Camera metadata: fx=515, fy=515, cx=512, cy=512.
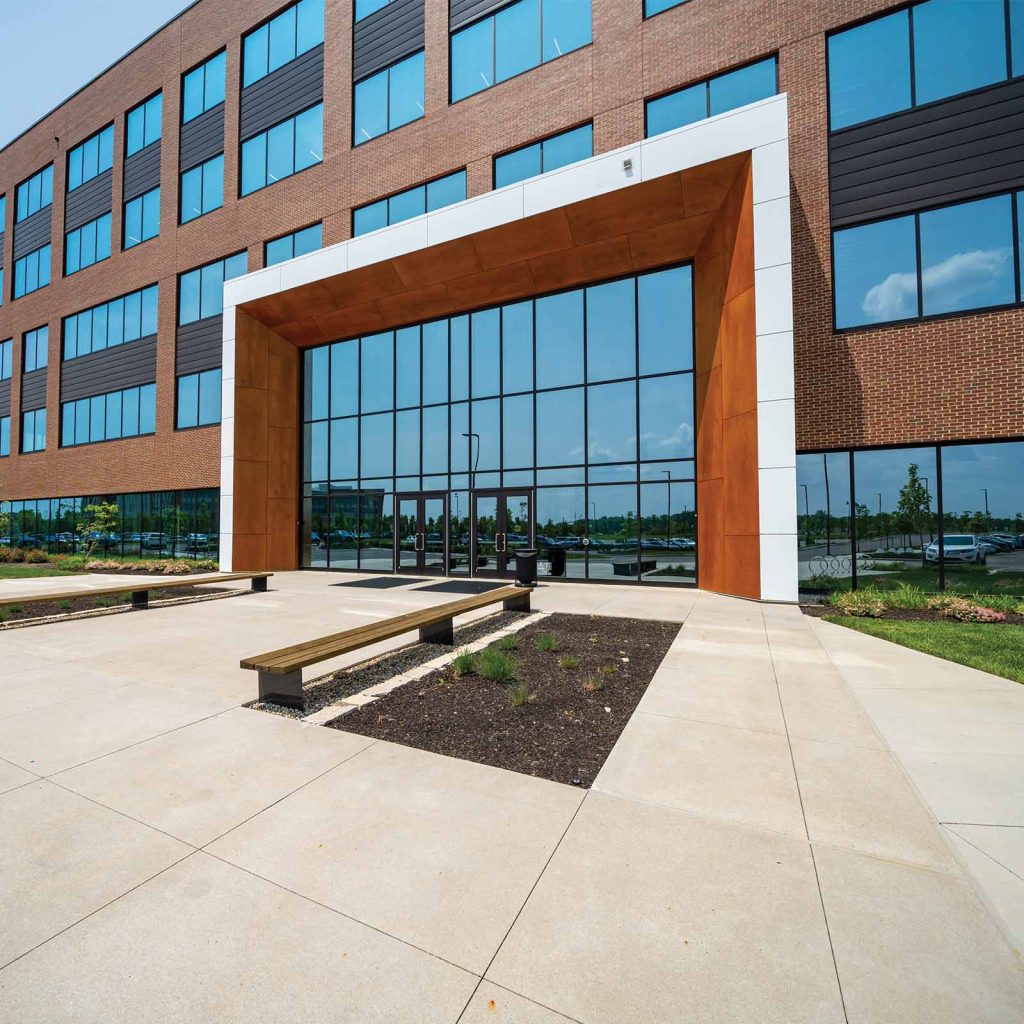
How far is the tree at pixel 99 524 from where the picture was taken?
2403 centimetres

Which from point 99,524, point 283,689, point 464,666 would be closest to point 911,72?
point 464,666

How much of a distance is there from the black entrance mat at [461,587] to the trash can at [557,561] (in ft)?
5.95

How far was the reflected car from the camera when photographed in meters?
11.2

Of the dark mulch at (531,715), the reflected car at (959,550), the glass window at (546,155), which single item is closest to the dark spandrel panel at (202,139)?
the glass window at (546,155)

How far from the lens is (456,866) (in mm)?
2709

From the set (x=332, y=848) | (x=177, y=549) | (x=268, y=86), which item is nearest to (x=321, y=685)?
(x=332, y=848)

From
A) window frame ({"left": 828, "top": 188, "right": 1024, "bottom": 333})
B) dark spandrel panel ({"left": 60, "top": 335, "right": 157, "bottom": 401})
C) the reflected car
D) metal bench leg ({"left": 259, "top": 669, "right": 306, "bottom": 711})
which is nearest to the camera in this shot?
metal bench leg ({"left": 259, "top": 669, "right": 306, "bottom": 711})

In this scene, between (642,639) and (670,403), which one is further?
(670,403)

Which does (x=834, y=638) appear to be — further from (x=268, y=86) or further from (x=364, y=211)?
(x=268, y=86)

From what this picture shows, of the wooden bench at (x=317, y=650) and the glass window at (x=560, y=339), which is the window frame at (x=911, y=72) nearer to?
the glass window at (x=560, y=339)

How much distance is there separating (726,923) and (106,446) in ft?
102

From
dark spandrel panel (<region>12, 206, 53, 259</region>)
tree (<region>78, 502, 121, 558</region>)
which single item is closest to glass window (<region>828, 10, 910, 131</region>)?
tree (<region>78, 502, 121, 558</region>)

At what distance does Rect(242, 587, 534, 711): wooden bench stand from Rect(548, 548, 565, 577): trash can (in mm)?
8370

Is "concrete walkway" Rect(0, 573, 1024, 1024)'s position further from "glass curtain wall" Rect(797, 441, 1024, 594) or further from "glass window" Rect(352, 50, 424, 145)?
"glass window" Rect(352, 50, 424, 145)
